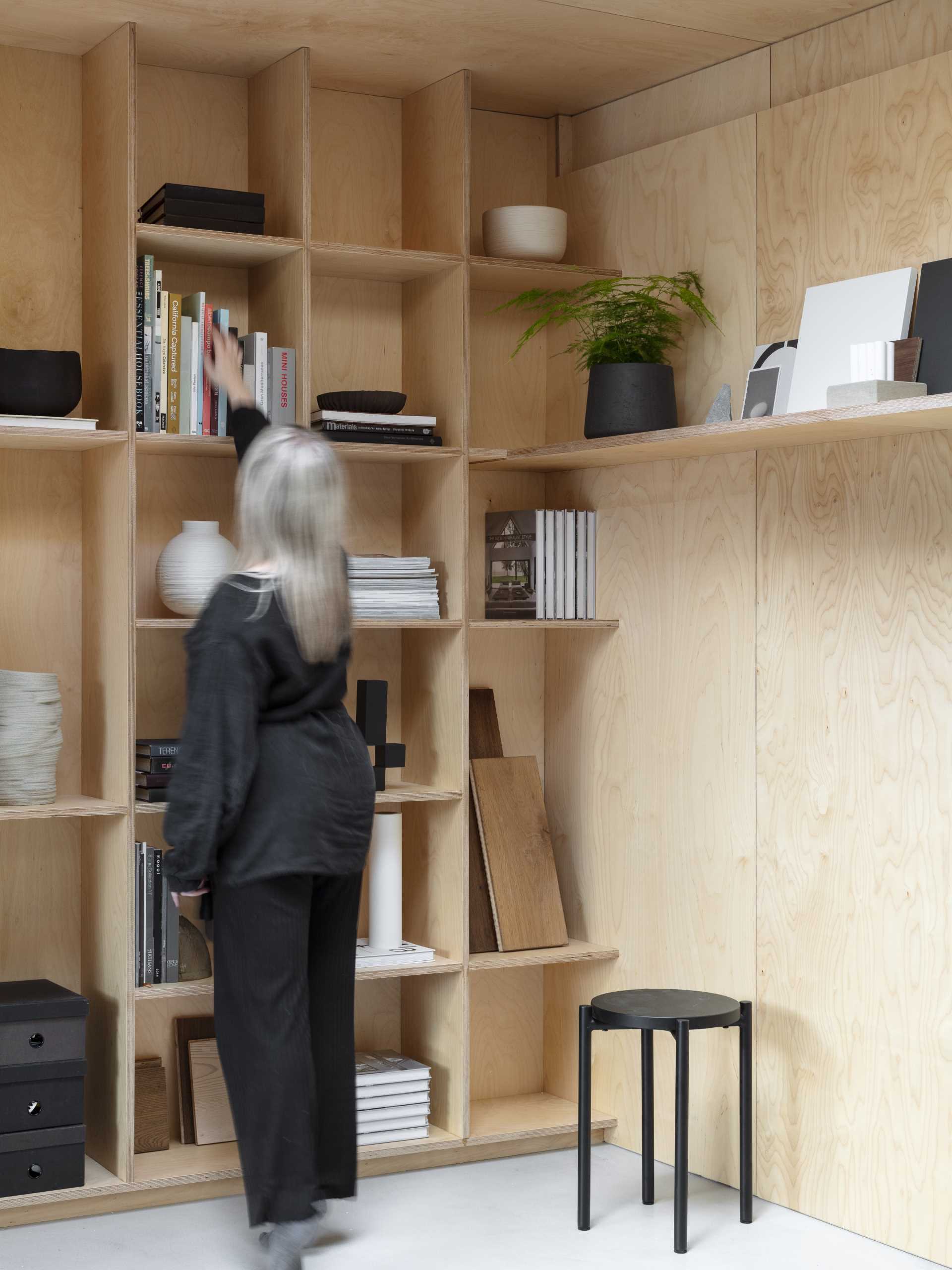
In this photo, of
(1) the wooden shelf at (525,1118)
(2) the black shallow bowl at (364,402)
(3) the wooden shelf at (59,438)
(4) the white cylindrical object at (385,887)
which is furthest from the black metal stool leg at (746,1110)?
(3) the wooden shelf at (59,438)

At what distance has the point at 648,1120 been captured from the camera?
368 centimetres

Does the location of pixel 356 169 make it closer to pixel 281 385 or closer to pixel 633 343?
pixel 281 385

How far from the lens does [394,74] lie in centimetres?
411

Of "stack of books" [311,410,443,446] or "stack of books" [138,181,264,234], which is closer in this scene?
"stack of books" [138,181,264,234]

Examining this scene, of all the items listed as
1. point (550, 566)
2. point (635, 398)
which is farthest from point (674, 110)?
point (550, 566)

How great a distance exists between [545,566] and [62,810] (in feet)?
4.75

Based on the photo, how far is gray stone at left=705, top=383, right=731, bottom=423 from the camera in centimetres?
368

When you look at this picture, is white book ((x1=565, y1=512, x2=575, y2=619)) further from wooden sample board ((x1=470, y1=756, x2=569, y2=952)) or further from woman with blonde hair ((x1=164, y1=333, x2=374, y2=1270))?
woman with blonde hair ((x1=164, y1=333, x2=374, y2=1270))

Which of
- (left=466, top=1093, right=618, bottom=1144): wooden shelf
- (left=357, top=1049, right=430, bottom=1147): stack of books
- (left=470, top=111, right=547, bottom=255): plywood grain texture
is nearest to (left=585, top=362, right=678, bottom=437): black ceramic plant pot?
(left=470, top=111, right=547, bottom=255): plywood grain texture

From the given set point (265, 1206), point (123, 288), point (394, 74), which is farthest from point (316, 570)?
point (394, 74)

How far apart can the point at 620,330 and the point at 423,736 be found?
119 cm

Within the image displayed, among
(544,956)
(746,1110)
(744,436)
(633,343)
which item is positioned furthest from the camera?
(544,956)

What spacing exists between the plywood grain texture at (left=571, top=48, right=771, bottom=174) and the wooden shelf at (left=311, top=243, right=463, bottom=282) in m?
0.66

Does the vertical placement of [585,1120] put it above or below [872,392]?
below
